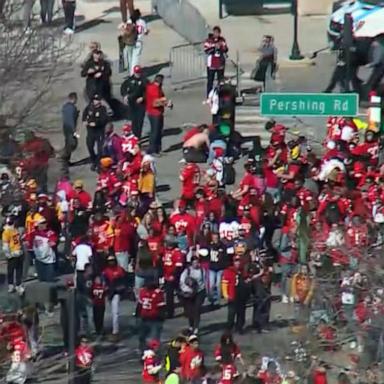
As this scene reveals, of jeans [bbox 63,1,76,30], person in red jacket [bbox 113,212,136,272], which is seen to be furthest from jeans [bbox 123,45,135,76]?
person in red jacket [bbox 113,212,136,272]

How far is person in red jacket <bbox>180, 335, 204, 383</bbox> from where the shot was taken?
81.1 ft

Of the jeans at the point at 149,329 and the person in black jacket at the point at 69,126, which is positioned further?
the person in black jacket at the point at 69,126

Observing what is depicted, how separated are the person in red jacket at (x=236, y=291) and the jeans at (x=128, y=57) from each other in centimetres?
1089

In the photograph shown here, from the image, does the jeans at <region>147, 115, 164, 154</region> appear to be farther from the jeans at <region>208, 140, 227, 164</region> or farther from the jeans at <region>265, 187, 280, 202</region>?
the jeans at <region>265, 187, 280, 202</region>

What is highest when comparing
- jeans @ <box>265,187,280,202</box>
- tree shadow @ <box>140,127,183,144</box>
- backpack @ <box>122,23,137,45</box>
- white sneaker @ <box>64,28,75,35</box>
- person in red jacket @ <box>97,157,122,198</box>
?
backpack @ <box>122,23,137,45</box>

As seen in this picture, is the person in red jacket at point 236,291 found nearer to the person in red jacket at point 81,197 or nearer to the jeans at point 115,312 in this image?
the jeans at point 115,312

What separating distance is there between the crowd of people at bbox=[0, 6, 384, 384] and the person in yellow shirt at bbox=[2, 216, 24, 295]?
22mm

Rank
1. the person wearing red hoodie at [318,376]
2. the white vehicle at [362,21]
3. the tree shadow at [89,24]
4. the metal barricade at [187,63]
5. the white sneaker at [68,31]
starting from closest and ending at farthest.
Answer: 1. the person wearing red hoodie at [318,376]
2. the white vehicle at [362,21]
3. the metal barricade at [187,63]
4. the white sneaker at [68,31]
5. the tree shadow at [89,24]

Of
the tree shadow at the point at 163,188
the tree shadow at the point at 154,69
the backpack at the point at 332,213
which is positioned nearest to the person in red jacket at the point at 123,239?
the backpack at the point at 332,213

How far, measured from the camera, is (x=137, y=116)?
111 ft

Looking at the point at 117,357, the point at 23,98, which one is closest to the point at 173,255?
the point at 117,357

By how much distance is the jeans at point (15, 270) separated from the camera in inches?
1102

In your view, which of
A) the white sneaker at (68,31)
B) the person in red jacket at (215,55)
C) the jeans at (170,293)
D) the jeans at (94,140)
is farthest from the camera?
the white sneaker at (68,31)

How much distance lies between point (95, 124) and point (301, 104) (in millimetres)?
6355
